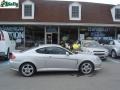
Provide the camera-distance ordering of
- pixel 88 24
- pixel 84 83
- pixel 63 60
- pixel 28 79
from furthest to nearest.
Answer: pixel 88 24
pixel 63 60
pixel 28 79
pixel 84 83

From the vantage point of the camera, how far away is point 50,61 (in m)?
13.2

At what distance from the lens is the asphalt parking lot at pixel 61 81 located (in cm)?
1057

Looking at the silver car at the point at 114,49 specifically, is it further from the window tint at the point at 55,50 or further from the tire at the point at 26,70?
the tire at the point at 26,70

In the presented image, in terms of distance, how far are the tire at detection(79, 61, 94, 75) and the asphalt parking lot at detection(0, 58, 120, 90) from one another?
10.8 inches

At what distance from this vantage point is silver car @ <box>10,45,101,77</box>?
13.0 meters

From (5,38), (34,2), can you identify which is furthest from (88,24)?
(5,38)

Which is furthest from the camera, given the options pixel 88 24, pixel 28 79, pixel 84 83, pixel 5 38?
pixel 88 24

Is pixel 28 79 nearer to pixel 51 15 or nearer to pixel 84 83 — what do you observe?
pixel 84 83

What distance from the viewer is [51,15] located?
106 ft

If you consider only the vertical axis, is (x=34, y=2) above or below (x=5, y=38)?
above

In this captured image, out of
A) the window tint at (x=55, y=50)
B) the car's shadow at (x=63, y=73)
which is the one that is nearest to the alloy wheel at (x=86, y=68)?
the car's shadow at (x=63, y=73)

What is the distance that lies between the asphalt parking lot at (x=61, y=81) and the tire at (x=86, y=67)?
27 centimetres

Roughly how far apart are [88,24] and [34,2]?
675cm

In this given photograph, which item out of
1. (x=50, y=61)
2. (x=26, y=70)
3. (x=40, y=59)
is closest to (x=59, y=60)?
(x=50, y=61)
